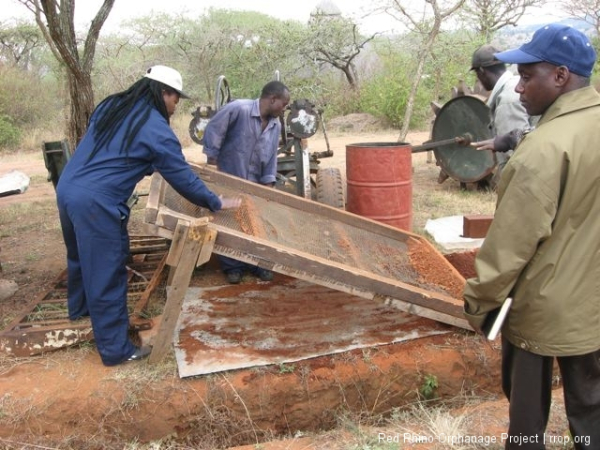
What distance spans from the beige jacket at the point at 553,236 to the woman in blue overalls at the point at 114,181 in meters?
1.95

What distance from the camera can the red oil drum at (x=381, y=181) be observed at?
525cm

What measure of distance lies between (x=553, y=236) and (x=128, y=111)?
2.42m

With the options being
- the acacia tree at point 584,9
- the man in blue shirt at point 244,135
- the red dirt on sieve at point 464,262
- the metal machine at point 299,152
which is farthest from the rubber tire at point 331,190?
the acacia tree at point 584,9

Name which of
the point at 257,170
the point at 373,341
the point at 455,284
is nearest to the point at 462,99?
the point at 257,170

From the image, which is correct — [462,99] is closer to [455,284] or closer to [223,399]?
[455,284]

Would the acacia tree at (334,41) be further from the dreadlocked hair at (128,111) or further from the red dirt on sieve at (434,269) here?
the dreadlocked hair at (128,111)

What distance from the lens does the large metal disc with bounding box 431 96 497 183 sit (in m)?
8.00

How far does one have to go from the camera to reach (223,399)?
3393 millimetres

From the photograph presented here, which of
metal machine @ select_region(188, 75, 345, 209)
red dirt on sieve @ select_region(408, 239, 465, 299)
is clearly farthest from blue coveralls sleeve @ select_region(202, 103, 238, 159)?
red dirt on sieve @ select_region(408, 239, 465, 299)

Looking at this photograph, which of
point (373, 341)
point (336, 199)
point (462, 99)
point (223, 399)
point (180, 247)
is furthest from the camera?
point (462, 99)

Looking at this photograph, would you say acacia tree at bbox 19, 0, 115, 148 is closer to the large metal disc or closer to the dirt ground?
the dirt ground

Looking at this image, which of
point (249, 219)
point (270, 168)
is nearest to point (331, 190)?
→ point (270, 168)

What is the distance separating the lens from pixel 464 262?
5.16 metres

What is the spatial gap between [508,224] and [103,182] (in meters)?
2.27
